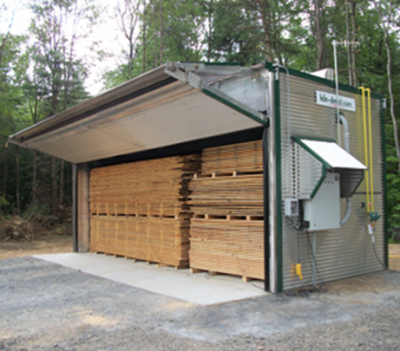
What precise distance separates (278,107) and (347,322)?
380 centimetres

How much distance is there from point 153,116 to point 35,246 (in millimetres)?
11674

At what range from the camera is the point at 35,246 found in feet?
56.1

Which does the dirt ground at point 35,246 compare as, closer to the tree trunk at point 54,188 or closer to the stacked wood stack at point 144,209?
the stacked wood stack at point 144,209

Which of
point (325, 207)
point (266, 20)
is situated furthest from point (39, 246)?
point (266, 20)

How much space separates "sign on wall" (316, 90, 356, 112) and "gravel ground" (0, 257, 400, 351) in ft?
12.0

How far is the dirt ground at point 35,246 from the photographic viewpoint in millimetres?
15309

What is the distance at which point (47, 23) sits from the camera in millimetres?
25641

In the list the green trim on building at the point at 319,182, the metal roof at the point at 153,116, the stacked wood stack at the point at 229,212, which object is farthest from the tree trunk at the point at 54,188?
the green trim on building at the point at 319,182

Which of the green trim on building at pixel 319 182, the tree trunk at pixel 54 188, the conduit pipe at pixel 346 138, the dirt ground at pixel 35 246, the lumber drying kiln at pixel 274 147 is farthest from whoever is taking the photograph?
the tree trunk at pixel 54 188

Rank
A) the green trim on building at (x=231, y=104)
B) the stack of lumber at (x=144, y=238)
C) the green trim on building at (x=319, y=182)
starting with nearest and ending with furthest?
the green trim on building at (x=231, y=104)
the green trim on building at (x=319, y=182)
the stack of lumber at (x=144, y=238)

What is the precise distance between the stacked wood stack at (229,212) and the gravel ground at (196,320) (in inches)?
50.6

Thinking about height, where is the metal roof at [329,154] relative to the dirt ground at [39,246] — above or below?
above

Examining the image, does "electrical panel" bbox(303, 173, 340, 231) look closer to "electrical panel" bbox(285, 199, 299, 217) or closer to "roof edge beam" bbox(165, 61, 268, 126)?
"electrical panel" bbox(285, 199, 299, 217)

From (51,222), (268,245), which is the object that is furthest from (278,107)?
(51,222)
